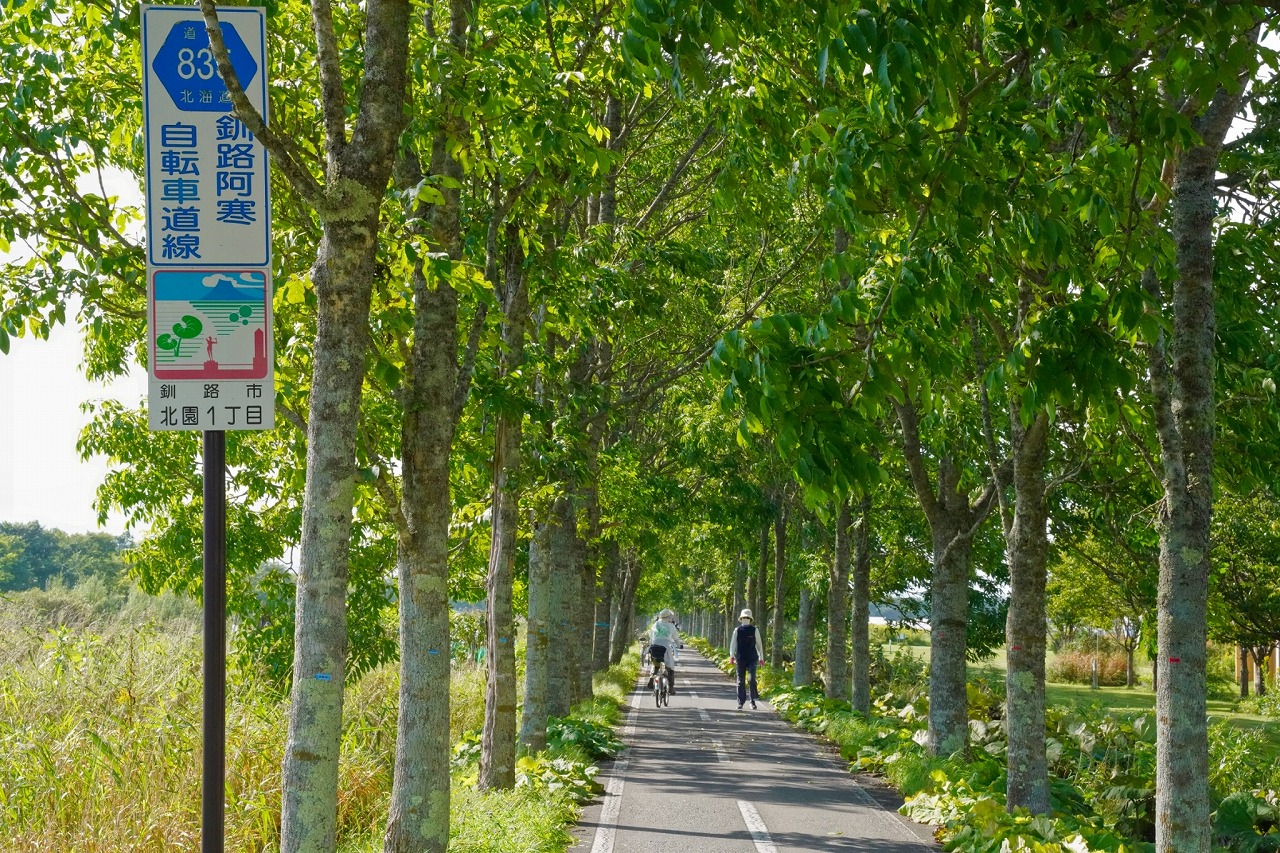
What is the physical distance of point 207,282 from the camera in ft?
13.5

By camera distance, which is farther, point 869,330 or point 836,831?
point 836,831

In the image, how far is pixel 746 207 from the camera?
734cm

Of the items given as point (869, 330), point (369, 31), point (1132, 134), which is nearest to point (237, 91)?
point (369, 31)

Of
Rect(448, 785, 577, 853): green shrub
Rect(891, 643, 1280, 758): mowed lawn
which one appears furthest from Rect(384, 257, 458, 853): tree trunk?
Rect(891, 643, 1280, 758): mowed lawn

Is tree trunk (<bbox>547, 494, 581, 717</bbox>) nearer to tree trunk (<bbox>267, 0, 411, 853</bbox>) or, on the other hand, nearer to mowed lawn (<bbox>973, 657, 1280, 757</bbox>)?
tree trunk (<bbox>267, 0, 411, 853</bbox>)

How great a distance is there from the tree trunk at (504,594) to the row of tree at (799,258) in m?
0.04

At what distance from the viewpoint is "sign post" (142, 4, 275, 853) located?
388 cm

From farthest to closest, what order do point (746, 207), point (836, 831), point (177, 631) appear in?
point (836, 831) < point (177, 631) < point (746, 207)

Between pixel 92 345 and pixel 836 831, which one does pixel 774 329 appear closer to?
pixel 836 831

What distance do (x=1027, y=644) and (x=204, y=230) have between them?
26.4 feet

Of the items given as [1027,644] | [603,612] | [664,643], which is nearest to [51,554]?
[603,612]

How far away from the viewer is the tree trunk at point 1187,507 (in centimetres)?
675

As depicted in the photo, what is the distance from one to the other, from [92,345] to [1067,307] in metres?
13.2

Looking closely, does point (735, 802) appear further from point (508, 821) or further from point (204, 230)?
point (204, 230)
